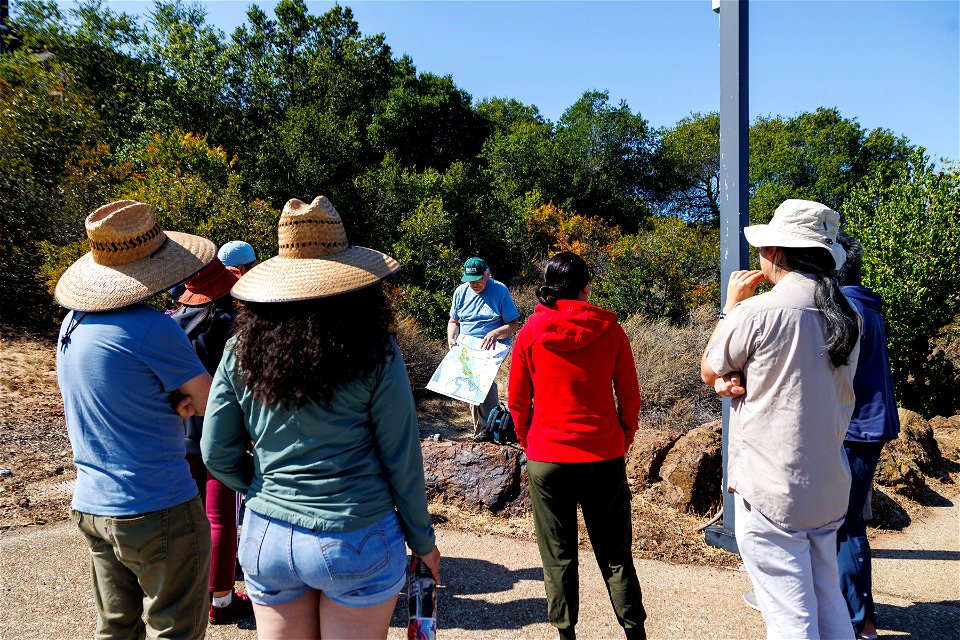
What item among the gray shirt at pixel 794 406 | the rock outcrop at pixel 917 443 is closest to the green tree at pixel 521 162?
the rock outcrop at pixel 917 443

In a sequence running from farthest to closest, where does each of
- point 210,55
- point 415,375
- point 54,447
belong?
point 210,55 → point 415,375 → point 54,447

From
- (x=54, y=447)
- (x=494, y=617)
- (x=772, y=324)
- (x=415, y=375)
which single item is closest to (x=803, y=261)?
(x=772, y=324)

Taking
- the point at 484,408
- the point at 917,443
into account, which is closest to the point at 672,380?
the point at 917,443

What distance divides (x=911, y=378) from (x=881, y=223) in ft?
6.89

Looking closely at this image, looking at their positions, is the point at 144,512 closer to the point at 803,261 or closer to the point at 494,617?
the point at 494,617

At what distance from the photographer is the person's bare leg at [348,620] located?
6.04 feet

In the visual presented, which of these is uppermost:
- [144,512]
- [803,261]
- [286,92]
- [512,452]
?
[286,92]

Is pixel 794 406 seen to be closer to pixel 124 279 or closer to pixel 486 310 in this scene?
pixel 124 279

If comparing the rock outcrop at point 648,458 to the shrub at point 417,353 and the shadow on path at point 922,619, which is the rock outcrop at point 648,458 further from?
the shrub at point 417,353

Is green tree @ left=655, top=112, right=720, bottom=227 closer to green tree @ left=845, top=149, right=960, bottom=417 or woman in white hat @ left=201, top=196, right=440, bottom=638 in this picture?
green tree @ left=845, top=149, right=960, bottom=417

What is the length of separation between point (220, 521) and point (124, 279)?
1.46 metres

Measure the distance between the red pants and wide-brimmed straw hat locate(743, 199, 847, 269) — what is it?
2.75 metres

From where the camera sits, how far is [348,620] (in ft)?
6.05

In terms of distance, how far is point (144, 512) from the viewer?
2273 millimetres
